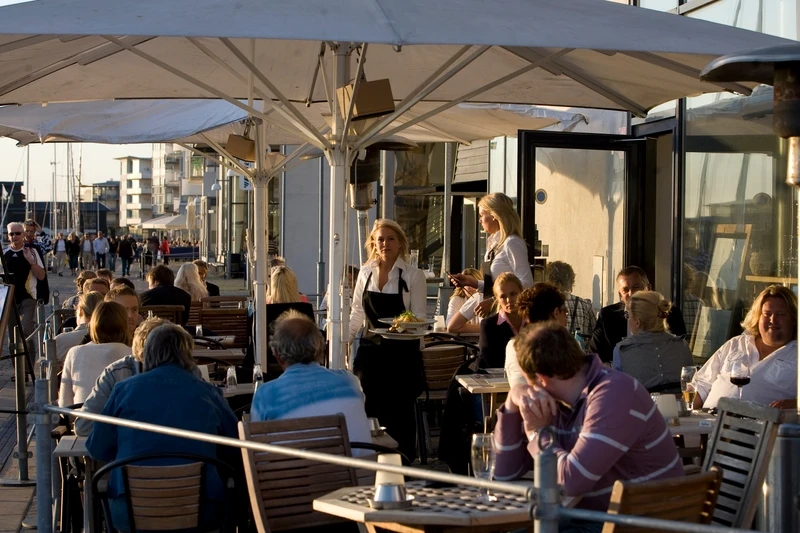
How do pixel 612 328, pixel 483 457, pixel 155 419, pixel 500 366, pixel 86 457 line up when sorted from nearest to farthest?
pixel 483 457
pixel 155 419
pixel 86 457
pixel 500 366
pixel 612 328

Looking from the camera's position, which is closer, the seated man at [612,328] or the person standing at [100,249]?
the seated man at [612,328]

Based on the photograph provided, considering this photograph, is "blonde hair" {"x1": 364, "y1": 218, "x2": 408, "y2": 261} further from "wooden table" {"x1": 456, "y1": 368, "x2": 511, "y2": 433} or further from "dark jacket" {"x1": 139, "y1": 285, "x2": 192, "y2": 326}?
"dark jacket" {"x1": 139, "y1": 285, "x2": 192, "y2": 326}

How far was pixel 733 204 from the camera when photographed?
10.0m

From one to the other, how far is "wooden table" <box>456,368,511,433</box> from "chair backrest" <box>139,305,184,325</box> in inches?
153

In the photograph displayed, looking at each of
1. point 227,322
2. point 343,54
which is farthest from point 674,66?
point 227,322

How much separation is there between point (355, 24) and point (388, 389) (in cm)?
360

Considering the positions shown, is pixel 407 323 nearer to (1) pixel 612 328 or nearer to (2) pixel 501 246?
(2) pixel 501 246

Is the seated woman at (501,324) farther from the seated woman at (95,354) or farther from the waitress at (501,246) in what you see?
the seated woman at (95,354)

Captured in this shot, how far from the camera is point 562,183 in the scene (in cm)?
1362

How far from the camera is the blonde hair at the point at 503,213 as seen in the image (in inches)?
314

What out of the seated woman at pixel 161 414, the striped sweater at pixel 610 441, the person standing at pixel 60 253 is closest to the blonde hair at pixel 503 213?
the seated woman at pixel 161 414

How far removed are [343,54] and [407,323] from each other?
1.80m

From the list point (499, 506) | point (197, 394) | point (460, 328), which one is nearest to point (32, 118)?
point (460, 328)

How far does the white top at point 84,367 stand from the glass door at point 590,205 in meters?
5.33
